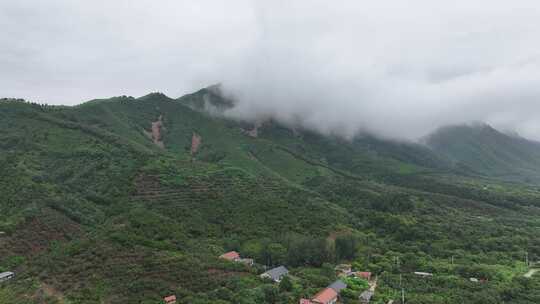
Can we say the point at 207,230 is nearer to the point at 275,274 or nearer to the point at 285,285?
the point at 275,274

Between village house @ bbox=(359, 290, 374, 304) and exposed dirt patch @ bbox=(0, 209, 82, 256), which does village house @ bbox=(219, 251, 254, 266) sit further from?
exposed dirt patch @ bbox=(0, 209, 82, 256)

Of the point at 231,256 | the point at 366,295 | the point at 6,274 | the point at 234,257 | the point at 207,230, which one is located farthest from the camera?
the point at 207,230

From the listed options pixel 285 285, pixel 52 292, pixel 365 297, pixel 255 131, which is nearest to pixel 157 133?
pixel 255 131

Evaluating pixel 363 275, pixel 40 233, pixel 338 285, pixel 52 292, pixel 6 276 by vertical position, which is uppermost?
pixel 40 233

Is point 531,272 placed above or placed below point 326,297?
below

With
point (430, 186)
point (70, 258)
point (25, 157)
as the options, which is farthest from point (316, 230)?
point (430, 186)

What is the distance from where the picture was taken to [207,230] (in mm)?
63406

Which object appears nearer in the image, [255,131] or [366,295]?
[366,295]

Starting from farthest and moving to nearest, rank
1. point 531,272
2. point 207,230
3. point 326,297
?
point 207,230 → point 531,272 → point 326,297

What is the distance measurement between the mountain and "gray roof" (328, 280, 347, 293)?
1338 millimetres

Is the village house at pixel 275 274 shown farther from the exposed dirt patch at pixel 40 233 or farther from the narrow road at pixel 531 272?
the narrow road at pixel 531 272

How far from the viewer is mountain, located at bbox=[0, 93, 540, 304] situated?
41438 mm

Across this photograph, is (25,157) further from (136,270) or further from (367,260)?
(367,260)

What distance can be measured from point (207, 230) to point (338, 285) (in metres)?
27.2
